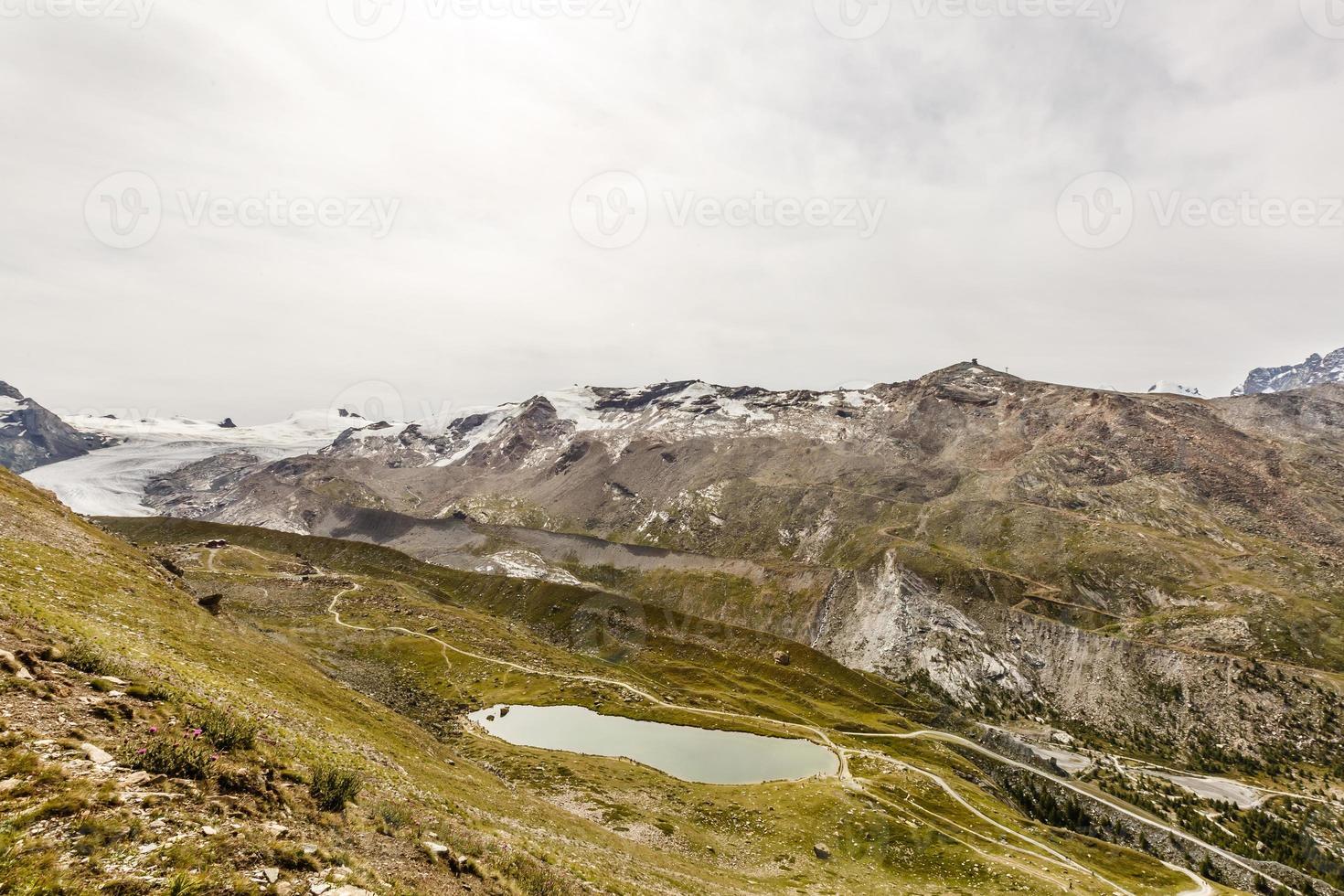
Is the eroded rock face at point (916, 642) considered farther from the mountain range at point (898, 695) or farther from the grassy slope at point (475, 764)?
the grassy slope at point (475, 764)

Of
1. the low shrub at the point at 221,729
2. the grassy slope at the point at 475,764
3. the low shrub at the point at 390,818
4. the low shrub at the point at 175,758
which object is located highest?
the low shrub at the point at 175,758

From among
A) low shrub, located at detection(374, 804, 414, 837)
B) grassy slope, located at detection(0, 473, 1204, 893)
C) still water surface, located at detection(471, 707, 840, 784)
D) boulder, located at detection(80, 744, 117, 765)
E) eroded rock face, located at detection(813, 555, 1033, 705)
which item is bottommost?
eroded rock face, located at detection(813, 555, 1033, 705)

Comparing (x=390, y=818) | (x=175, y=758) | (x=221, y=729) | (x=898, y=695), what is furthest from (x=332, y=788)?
(x=898, y=695)

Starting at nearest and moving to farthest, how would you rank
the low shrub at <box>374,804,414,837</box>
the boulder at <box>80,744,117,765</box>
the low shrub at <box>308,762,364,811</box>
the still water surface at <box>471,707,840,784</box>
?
the boulder at <box>80,744,117,765</box>
the low shrub at <box>308,762,364,811</box>
the low shrub at <box>374,804,414,837</box>
the still water surface at <box>471,707,840,784</box>

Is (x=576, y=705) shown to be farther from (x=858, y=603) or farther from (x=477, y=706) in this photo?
(x=858, y=603)

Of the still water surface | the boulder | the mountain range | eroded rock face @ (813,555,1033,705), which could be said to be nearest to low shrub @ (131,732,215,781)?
the boulder

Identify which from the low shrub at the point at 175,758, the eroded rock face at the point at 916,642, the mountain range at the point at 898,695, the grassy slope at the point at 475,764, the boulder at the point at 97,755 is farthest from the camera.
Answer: the eroded rock face at the point at 916,642

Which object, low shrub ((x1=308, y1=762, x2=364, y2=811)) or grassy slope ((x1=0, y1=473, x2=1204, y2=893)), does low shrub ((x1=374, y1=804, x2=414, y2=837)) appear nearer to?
grassy slope ((x1=0, y1=473, x2=1204, y2=893))

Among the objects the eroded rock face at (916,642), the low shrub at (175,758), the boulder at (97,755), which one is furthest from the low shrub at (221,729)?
the eroded rock face at (916,642)

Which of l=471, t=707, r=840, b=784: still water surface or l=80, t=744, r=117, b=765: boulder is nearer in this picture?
l=80, t=744, r=117, b=765: boulder

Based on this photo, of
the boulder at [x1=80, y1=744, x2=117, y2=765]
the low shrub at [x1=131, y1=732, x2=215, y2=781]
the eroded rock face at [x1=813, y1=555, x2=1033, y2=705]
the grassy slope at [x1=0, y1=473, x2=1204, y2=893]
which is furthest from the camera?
the eroded rock face at [x1=813, y1=555, x2=1033, y2=705]

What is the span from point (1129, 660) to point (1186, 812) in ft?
186

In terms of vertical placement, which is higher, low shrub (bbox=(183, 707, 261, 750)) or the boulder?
the boulder

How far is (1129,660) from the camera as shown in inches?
6058
